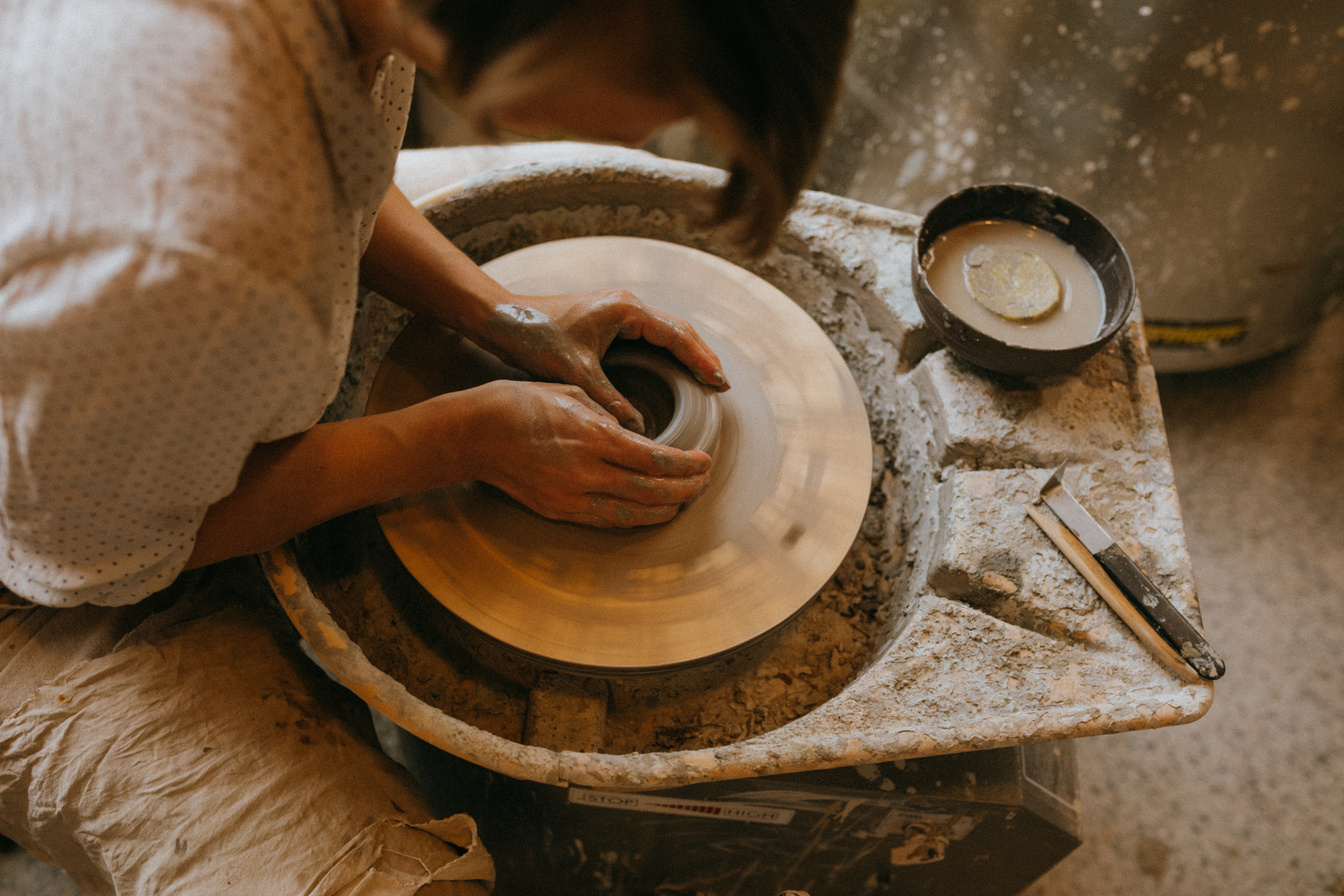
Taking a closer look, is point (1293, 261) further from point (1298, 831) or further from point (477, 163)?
point (477, 163)

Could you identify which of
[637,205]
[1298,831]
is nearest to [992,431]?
[637,205]

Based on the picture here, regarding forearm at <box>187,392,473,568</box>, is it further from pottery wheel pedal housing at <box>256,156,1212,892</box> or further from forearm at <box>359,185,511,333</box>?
forearm at <box>359,185,511,333</box>

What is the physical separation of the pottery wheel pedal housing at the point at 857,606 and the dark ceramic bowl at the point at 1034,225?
0.22 feet

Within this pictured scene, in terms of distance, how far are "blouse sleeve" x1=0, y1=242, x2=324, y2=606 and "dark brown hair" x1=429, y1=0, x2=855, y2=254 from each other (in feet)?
1.00

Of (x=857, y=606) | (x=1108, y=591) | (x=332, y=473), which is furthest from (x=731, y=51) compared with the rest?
(x=857, y=606)

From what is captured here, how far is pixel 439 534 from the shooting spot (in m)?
1.45

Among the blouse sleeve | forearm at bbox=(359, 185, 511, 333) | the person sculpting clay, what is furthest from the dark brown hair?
forearm at bbox=(359, 185, 511, 333)

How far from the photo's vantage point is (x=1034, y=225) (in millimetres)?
1789

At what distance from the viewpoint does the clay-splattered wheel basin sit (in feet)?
4.01

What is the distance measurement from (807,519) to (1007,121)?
1.54 meters

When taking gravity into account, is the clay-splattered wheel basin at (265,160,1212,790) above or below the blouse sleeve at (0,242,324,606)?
below

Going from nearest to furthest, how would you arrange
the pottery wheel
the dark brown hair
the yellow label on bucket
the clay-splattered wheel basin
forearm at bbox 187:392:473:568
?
the dark brown hair < forearm at bbox 187:392:473:568 < the clay-splattered wheel basin < the pottery wheel < the yellow label on bucket

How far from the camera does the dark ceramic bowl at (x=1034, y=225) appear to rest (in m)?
1.51

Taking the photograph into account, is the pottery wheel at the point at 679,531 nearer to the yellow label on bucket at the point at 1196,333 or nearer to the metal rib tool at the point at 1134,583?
the metal rib tool at the point at 1134,583
